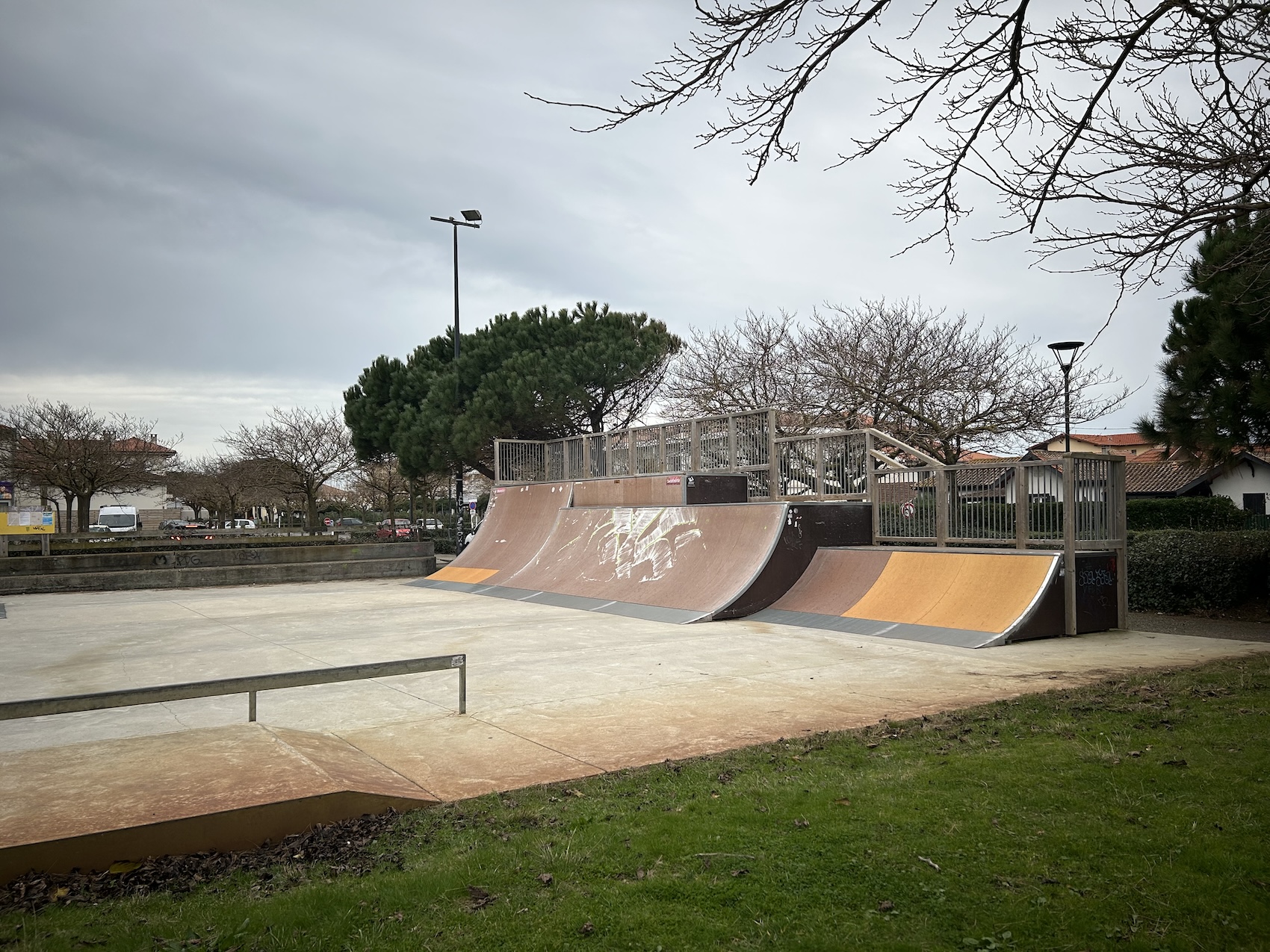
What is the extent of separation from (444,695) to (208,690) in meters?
2.47

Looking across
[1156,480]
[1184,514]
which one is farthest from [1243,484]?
[1184,514]

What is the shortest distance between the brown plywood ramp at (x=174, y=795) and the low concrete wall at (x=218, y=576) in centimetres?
1791

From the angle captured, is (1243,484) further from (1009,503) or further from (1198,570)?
(1009,503)

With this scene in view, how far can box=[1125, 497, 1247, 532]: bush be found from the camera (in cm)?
2469

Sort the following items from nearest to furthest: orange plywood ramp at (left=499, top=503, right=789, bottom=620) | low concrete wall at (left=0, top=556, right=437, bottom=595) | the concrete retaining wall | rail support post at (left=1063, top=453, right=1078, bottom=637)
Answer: rail support post at (left=1063, top=453, right=1078, bottom=637)
orange plywood ramp at (left=499, top=503, right=789, bottom=620)
low concrete wall at (left=0, top=556, right=437, bottom=595)
the concrete retaining wall

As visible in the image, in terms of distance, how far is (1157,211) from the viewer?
5.55 m

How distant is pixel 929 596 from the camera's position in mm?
11984

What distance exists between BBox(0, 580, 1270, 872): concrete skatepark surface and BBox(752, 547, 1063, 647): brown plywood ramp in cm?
42

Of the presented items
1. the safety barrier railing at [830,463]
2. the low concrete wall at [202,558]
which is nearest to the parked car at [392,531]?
the low concrete wall at [202,558]

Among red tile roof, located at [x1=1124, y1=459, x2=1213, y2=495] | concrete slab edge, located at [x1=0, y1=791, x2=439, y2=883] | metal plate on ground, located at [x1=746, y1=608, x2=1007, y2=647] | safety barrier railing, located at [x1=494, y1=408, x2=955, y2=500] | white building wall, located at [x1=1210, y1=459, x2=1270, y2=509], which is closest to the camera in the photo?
concrete slab edge, located at [x1=0, y1=791, x2=439, y2=883]

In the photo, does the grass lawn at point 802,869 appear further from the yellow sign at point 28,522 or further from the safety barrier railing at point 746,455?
the yellow sign at point 28,522

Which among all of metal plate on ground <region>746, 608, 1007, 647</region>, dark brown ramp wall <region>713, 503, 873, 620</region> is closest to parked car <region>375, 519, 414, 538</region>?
dark brown ramp wall <region>713, 503, 873, 620</region>

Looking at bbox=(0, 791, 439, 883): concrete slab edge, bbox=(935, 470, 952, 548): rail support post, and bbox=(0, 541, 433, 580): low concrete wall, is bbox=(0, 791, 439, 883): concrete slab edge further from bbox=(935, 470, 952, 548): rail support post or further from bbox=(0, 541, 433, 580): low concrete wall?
bbox=(0, 541, 433, 580): low concrete wall

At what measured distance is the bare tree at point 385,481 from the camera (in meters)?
38.6
